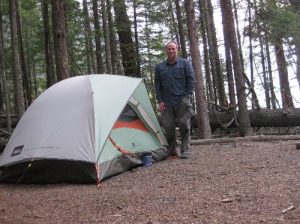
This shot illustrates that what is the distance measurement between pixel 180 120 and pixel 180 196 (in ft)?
10.2

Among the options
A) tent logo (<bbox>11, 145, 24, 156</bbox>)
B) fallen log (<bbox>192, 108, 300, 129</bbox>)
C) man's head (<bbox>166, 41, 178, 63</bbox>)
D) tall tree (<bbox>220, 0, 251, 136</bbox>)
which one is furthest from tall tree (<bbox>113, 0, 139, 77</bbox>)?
tent logo (<bbox>11, 145, 24, 156</bbox>)

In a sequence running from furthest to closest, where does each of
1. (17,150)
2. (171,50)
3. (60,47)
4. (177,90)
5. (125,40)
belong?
(125,40)
(60,47)
(177,90)
(171,50)
(17,150)

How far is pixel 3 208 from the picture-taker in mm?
5445

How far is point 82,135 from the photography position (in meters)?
7.02

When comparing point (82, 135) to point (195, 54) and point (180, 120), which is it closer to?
point (180, 120)

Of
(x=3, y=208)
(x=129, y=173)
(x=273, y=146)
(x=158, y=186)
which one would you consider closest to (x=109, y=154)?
(x=129, y=173)

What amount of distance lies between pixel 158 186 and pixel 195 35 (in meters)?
5.89

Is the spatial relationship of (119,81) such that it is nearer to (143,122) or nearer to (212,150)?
(143,122)

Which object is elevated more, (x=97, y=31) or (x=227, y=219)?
(x=97, y=31)

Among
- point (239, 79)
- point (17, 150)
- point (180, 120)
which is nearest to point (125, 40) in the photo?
point (239, 79)

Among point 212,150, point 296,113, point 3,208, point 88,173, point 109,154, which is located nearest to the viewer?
point 3,208

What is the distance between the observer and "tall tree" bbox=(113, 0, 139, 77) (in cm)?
1680

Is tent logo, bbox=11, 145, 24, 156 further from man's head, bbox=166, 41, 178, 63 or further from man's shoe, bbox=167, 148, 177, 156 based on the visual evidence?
man's head, bbox=166, 41, 178, 63

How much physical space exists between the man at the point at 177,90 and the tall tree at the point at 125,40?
28.4 feet
